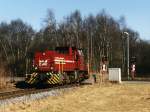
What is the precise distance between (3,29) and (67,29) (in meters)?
25.5

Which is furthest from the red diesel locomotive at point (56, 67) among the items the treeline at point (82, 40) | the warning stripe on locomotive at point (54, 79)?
the treeline at point (82, 40)

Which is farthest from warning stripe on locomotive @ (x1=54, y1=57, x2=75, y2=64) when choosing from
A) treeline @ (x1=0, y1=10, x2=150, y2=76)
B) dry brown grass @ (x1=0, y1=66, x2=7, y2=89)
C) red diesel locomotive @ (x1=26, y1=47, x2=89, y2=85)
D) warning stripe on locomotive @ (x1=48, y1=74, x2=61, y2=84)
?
treeline @ (x1=0, y1=10, x2=150, y2=76)

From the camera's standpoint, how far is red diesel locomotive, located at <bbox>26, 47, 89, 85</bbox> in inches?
1404

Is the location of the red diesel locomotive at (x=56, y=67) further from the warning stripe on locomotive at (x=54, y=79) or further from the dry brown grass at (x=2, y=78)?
the dry brown grass at (x=2, y=78)

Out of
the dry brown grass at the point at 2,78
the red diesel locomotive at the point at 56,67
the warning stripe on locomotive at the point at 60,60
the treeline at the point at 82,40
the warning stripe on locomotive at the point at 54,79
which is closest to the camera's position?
the dry brown grass at the point at 2,78

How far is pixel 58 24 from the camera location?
3871 inches

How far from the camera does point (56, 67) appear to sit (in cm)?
3666

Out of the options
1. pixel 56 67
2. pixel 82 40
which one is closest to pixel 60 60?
pixel 56 67

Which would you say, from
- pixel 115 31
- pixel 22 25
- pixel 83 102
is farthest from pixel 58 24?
pixel 83 102

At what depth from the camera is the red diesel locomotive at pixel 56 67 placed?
35656mm

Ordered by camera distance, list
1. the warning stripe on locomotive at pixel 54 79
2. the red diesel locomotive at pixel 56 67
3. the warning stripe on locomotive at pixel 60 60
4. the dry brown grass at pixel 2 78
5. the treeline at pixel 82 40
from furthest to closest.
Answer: the treeline at pixel 82 40
the warning stripe on locomotive at pixel 60 60
the red diesel locomotive at pixel 56 67
the warning stripe on locomotive at pixel 54 79
the dry brown grass at pixel 2 78

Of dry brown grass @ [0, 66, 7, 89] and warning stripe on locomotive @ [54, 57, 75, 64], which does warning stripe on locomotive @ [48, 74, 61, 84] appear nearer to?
warning stripe on locomotive @ [54, 57, 75, 64]

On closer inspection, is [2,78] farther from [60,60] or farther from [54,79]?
[60,60]

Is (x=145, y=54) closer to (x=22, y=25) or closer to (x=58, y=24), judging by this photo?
(x=58, y=24)
